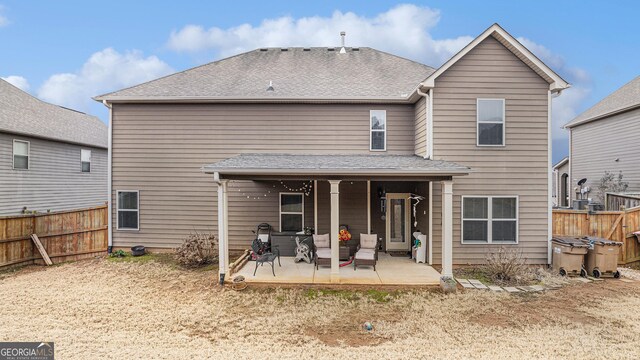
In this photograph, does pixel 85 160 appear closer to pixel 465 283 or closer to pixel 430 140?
pixel 430 140

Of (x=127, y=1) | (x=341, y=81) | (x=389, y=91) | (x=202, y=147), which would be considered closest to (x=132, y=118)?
(x=202, y=147)

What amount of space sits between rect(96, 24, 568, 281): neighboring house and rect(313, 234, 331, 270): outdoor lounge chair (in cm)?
101

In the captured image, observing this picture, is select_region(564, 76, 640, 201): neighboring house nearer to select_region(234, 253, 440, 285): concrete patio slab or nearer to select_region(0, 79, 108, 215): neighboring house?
select_region(234, 253, 440, 285): concrete patio slab

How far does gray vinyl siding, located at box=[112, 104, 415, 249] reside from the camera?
1080 cm

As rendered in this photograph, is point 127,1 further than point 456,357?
Yes

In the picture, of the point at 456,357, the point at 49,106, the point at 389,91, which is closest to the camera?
the point at 456,357

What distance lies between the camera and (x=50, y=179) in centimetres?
1458

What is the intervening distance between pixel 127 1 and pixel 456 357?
23.1 metres

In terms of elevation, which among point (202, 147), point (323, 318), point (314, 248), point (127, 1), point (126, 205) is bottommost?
point (323, 318)

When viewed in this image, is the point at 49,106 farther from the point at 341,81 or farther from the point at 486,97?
the point at 486,97

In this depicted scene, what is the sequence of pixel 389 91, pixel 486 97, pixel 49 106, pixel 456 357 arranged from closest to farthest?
1. pixel 456 357
2. pixel 486 97
3. pixel 389 91
4. pixel 49 106

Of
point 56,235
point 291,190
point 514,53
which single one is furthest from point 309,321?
point 56,235

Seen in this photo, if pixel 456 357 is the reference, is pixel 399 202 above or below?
above

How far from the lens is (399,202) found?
1091cm
